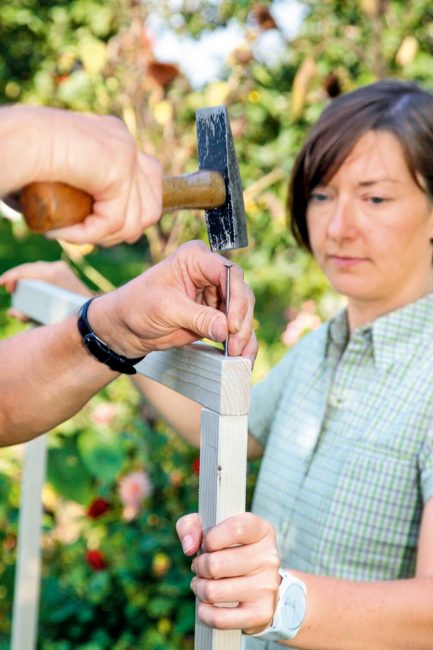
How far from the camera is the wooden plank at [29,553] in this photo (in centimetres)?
247

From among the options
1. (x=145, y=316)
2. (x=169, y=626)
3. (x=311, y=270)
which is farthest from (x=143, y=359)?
(x=311, y=270)

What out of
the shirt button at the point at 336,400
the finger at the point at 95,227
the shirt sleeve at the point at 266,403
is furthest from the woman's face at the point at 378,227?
the finger at the point at 95,227

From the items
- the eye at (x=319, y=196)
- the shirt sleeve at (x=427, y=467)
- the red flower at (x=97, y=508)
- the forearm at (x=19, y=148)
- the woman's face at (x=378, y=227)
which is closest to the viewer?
the forearm at (x=19, y=148)

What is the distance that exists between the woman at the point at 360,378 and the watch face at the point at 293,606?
30cm

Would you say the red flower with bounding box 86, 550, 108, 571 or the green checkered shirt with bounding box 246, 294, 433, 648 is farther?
the red flower with bounding box 86, 550, 108, 571

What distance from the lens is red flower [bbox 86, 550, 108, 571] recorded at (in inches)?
127

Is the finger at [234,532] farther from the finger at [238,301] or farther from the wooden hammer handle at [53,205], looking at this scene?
the wooden hammer handle at [53,205]

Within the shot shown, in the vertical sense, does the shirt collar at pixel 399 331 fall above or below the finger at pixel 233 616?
above

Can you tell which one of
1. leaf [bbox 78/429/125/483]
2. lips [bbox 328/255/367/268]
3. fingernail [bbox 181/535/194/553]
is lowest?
fingernail [bbox 181/535/194/553]

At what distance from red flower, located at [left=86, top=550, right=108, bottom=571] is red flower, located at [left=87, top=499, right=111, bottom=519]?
5.4 inches

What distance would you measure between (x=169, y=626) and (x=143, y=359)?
76.0 inches

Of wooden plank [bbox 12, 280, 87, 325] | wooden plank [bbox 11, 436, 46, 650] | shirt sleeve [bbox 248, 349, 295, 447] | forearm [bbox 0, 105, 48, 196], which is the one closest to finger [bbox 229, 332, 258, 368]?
forearm [bbox 0, 105, 48, 196]

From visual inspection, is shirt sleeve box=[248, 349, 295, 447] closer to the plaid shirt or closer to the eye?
the plaid shirt

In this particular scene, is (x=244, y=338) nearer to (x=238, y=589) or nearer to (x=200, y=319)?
(x=200, y=319)
